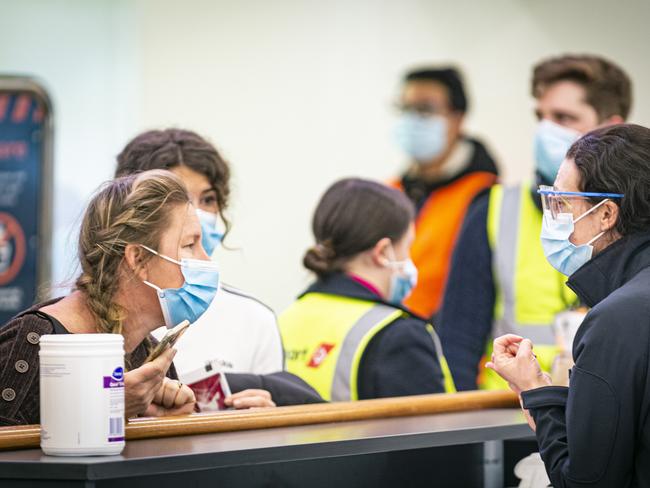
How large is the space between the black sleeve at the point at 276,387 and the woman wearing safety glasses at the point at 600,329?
604 mm

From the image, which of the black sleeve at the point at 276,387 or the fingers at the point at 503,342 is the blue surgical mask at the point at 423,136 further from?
the fingers at the point at 503,342

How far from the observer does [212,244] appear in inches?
110

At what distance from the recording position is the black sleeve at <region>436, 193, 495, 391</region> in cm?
367

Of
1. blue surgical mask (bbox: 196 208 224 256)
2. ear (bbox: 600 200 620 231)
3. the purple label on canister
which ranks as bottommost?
the purple label on canister

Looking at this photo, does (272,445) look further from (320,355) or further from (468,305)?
(468,305)

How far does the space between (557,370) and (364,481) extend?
850 millimetres

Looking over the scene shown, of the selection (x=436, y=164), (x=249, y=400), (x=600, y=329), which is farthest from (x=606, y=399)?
(x=436, y=164)

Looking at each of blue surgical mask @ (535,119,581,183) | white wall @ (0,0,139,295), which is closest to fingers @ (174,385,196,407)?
blue surgical mask @ (535,119,581,183)

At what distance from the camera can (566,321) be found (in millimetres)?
3182

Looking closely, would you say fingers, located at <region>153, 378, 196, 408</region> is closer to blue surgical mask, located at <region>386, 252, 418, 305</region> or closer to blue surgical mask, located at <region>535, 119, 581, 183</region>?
blue surgical mask, located at <region>386, 252, 418, 305</region>

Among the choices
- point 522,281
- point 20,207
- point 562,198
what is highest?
point 562,198

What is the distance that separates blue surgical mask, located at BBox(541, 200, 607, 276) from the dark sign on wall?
3.59 metres

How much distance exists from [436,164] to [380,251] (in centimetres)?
226

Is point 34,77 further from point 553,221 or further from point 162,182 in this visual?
point 553,221
